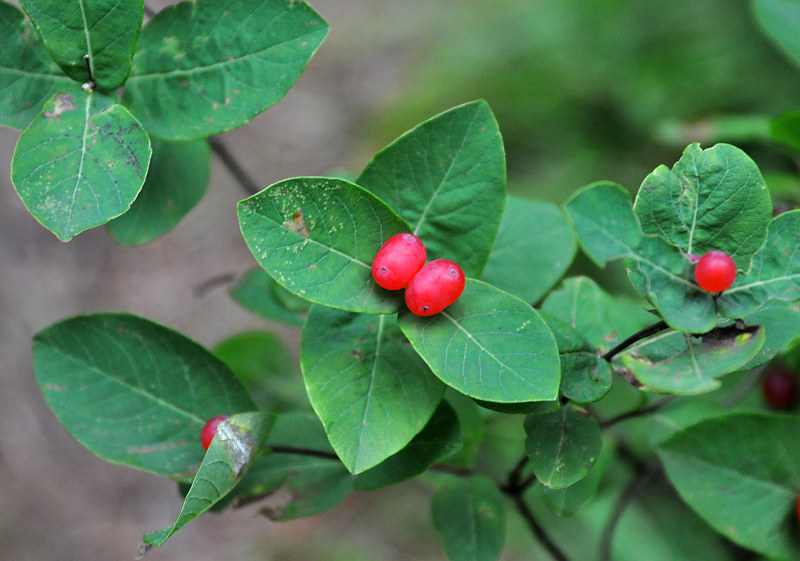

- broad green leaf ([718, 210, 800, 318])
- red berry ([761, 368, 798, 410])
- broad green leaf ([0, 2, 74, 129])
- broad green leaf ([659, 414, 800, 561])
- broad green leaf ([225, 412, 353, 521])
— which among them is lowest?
red berry ([761, 368, 798, 410])

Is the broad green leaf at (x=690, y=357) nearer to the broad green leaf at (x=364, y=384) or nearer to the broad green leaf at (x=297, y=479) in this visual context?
the broad green leaf at (x=364, y=384)

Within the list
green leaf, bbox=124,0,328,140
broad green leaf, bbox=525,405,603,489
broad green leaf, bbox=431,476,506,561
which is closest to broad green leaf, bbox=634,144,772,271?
broad green leaf, bbox=525,405,603,489

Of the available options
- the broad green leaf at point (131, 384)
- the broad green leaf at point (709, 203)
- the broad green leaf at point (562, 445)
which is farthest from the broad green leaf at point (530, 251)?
the broad green leaf at point (131, 384)

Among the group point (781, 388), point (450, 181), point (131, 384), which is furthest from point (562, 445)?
point (781, 388)

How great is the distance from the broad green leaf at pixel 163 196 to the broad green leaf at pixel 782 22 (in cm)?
138

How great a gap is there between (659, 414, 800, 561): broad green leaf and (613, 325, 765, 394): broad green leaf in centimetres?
41

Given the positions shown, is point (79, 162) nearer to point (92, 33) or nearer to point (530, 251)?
point (92, 33)

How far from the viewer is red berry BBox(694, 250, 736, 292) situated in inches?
31.1

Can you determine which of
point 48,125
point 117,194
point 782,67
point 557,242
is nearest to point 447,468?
point 557,242

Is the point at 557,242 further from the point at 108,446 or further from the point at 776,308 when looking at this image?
the point at 108,446

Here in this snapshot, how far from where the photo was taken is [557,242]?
130 centimetres

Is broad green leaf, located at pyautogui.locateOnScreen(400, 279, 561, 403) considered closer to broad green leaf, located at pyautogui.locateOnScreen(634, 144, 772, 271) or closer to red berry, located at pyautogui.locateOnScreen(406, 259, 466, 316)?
red berry, located at pyautogui.locateOnScreen(406, 259, 466, 316)

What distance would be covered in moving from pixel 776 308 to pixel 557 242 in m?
0.46

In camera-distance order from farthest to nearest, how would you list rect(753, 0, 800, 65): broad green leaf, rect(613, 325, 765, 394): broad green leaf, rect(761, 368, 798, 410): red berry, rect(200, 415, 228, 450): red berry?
rect(761, 368, 798, 410): red berry → rect(753, 0, 800, 65): broad green leaf → rect(200, 415, 228, 450): red berry → rect(613, 325, 765, 394): broad green leaf
